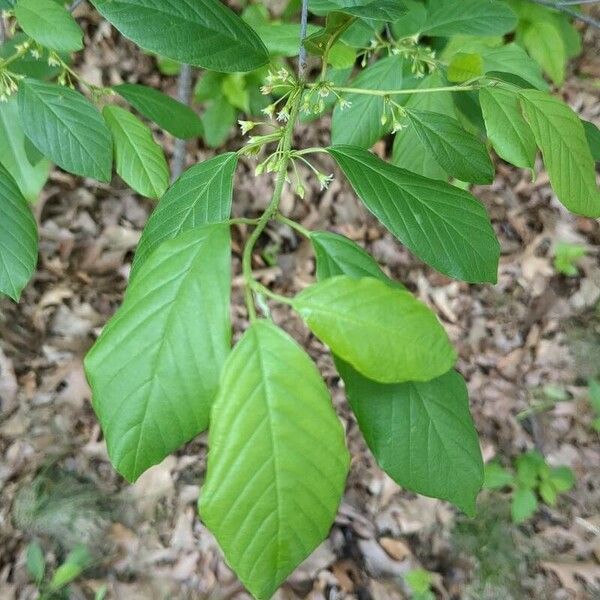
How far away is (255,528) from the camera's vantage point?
0.62m

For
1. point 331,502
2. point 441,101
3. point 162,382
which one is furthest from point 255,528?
point 441,101

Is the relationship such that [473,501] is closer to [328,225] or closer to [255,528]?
[255,528]

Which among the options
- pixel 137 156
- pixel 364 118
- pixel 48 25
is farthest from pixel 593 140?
pixel 48 25

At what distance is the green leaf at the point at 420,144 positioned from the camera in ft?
4.26

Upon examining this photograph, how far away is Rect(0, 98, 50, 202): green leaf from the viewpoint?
4.97ft

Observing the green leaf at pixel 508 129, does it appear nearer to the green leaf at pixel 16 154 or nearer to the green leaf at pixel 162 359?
the green leaf at pixel 162 359

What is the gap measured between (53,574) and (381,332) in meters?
2.33

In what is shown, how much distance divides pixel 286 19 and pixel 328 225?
107cm

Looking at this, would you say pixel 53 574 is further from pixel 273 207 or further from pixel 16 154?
pixel 273 207

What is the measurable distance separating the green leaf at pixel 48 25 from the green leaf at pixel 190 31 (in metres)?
0.20

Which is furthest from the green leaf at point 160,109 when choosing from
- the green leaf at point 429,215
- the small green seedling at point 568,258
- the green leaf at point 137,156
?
the small green seedling at point 568,258

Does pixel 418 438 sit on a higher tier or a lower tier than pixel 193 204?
lower

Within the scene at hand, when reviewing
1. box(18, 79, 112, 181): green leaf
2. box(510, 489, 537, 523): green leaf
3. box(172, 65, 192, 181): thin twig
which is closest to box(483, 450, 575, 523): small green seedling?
box(510, 489, 537, 523): green leaf

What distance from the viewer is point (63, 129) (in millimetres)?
1144
